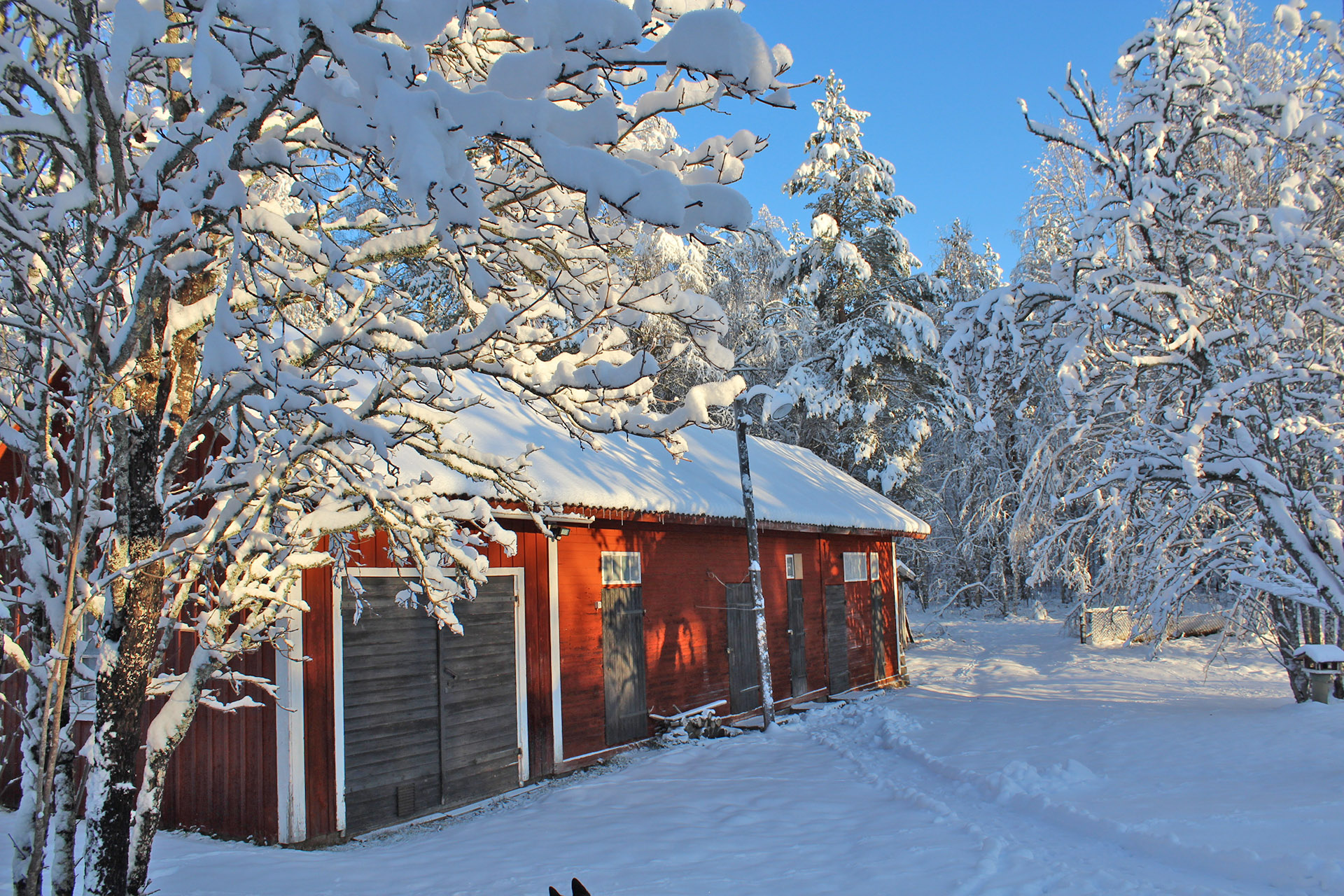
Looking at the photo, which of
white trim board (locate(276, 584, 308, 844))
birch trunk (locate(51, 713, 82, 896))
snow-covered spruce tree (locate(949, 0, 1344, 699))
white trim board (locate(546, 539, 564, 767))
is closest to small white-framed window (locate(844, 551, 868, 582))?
snow-covered spruce tree (locate(949, 0, 1344, 699))

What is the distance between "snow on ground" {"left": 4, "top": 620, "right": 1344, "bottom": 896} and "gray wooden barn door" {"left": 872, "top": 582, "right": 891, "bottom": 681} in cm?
545

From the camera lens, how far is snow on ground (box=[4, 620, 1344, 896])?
5723mm

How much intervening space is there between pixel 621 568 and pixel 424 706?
353 cm

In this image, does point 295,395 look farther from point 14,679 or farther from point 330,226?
point 14,679

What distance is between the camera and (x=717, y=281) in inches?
1030

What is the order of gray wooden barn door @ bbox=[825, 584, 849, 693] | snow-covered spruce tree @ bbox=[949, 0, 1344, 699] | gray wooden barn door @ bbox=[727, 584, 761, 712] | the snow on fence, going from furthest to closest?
the snow on fence
gray wooden barn door @ bbox=[825, 584, 849, 693]
gray wooden barn door @ bbox=[727, 584, 761, 712]
snow-covered spruce tree @ bbox=[949, 0, 1344, 699]

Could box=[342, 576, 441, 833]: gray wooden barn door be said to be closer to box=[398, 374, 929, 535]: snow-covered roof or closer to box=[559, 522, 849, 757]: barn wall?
box=[398, 374, 929, 535]: snow-covered roof

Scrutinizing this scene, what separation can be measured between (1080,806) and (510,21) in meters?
7.85

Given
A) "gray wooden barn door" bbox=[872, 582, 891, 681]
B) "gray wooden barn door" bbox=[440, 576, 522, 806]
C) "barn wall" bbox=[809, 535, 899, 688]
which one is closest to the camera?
"gray wooden barn door" bbox=[440, 576, 522, 806]

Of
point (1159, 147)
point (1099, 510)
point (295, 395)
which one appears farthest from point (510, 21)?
point (1099, 510)

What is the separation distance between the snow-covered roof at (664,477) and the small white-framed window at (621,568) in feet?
2.83

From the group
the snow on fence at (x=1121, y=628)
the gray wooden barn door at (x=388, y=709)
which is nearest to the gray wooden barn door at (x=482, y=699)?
the gray wooden barn door at (x=388, y=709)

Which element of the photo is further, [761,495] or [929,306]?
[929,306]

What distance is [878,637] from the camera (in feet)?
58.8
